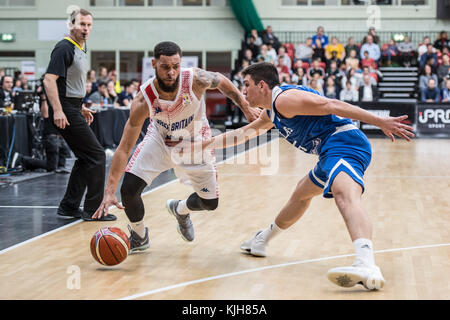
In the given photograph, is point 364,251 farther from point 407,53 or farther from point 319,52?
point 407,53

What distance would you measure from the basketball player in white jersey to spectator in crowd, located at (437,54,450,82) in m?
17.9

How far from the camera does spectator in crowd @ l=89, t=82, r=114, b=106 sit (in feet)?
53.0

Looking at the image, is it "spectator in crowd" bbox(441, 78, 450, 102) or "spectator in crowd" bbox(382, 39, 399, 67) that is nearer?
"spectator in crowd" bbox(441, 78, 450, 102)

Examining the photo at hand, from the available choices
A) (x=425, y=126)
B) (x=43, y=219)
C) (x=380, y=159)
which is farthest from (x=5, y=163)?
(x=425, y=126)

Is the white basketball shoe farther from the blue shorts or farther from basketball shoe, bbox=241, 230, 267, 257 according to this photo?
basketball shoe, bbox=241, 230, 267, 257

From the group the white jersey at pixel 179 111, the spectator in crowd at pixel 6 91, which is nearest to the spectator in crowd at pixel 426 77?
the spectator in crowd at pixel 6 91

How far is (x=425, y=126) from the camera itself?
20.1 metres

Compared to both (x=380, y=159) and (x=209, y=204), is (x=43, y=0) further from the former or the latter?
(x=209, y=204)

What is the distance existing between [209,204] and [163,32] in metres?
22.1

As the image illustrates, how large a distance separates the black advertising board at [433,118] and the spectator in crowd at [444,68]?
222 centimetres

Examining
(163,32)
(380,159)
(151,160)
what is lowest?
(380,159)

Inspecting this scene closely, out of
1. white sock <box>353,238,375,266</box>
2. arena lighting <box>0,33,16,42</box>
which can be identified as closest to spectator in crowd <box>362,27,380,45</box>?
arena lighting <box>0,33,16,42</box>

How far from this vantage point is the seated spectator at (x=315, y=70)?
21634 mm

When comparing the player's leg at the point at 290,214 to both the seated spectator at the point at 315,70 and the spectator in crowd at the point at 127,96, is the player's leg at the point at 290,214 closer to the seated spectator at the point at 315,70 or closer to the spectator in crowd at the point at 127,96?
the spectator in crowd at the point at 127,96
